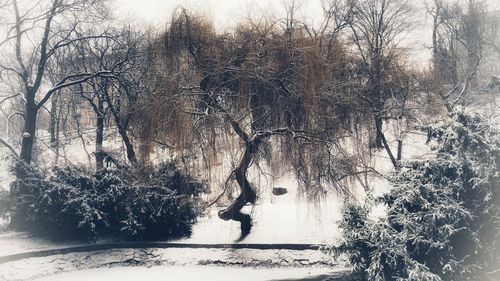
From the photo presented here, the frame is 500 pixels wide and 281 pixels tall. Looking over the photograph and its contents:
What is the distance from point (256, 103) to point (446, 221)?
5.73 metres

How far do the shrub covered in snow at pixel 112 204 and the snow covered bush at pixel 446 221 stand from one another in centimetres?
584

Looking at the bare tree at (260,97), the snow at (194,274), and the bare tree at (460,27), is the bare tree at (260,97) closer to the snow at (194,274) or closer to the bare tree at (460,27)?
the snow at (194,274)

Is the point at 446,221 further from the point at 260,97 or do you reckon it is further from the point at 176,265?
the point at 176,265

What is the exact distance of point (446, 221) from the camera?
8898mm

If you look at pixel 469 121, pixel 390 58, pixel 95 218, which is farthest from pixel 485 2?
pixel 95 218

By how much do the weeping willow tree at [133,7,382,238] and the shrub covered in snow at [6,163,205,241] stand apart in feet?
4.61

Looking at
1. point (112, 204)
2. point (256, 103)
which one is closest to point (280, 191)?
point (256, 103)

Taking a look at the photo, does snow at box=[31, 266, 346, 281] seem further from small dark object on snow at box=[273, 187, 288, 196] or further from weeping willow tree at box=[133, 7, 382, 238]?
small dark object on snow at box=[273, 187, 288, 196]

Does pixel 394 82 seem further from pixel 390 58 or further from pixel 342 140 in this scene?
pixel 342 140

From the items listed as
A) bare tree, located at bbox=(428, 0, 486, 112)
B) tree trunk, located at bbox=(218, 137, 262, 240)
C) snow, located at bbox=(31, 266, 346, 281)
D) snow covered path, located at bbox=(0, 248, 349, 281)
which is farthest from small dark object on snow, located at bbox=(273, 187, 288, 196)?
bare tree, located at bbox=(428, 0, 486, 112)

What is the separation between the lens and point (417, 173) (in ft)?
31.6

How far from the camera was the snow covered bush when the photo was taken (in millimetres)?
8688

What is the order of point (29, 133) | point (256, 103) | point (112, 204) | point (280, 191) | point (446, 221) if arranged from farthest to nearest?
point (280, 191)
point (29, 133)
point (112, 204)
point (256, 103)
point (446, 221)

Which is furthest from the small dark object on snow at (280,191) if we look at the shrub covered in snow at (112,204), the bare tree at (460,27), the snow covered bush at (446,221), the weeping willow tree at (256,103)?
the bare tree at (460,27)
